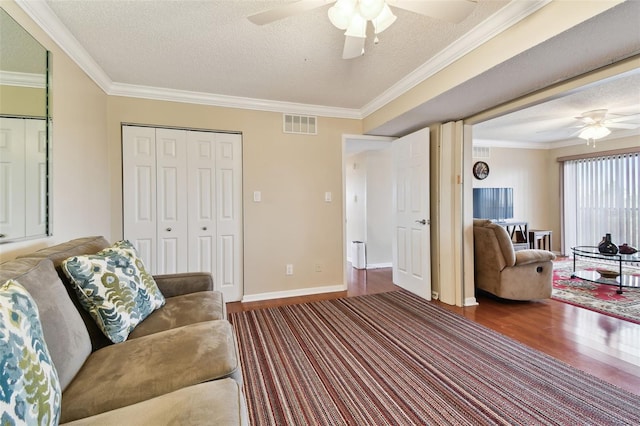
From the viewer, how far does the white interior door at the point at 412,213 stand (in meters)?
3.20

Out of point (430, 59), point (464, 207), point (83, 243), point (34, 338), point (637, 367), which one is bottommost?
point (637, 367)

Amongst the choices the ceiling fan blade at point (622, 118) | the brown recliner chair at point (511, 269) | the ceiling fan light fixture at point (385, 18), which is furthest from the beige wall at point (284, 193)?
the ceiling fan blade at point (622, 118)

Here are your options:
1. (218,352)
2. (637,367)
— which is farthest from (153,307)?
(637,367)

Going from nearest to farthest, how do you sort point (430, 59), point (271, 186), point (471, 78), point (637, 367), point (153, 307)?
1. point (153, 307)
2. point (637, 367)
3. point (471, 78)
4. point (430, 59)
5. point (271, 186)

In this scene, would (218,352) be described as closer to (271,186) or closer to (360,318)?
(360,318)

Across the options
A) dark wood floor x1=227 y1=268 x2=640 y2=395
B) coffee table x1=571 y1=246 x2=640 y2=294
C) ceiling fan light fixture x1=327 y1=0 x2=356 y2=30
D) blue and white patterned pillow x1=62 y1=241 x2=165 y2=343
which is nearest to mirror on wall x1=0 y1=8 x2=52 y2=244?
blue and white patterned pillow x1=62 y1=241 x2=165 y2=343

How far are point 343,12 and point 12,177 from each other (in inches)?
75.5

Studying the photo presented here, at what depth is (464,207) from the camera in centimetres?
298

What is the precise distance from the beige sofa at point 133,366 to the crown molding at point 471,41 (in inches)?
95.9

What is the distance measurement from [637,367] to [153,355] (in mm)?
2963

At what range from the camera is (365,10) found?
4.32ft

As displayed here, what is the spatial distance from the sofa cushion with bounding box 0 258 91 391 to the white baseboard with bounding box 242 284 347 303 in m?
2.11

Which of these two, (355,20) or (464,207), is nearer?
(355,20)

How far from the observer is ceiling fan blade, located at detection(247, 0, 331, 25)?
133 centimetres
